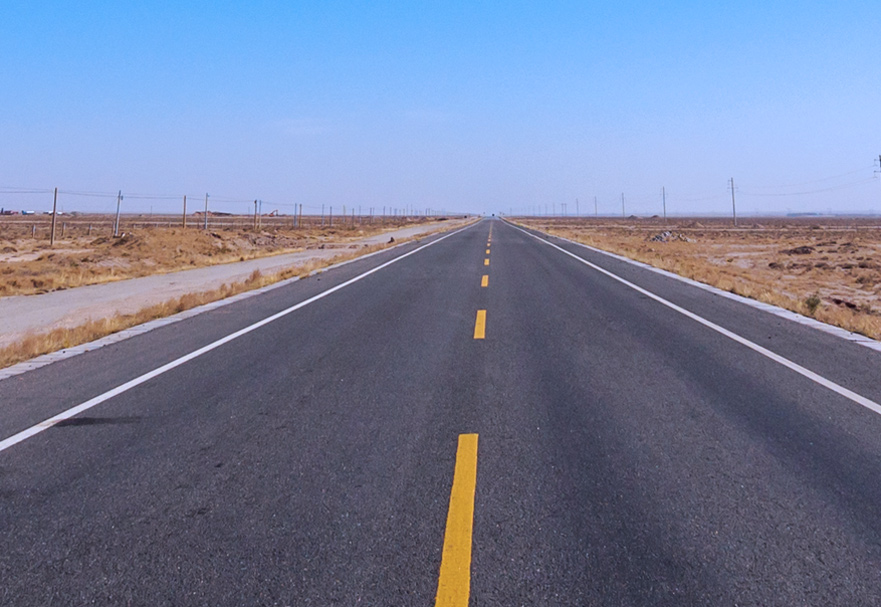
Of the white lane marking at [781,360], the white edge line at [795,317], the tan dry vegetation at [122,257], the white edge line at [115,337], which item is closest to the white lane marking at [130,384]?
the white edge line at [115,337]

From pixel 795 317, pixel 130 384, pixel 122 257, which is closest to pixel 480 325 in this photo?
pixel 130 384

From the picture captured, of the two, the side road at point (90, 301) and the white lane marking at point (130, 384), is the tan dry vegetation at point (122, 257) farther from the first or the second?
the white lane marking at point (130, 384)

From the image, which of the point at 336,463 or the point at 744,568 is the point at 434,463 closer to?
the point at 336,463

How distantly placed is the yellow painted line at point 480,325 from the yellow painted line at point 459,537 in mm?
4599

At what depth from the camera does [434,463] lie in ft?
14.1

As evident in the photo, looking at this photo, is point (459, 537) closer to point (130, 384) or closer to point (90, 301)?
point (130, 384)

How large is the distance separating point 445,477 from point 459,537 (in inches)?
31.4

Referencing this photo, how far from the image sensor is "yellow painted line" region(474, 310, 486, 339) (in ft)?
29.9

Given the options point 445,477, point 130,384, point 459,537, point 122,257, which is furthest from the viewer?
point 122,257

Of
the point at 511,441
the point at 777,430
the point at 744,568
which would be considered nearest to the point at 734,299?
the point at 777,430

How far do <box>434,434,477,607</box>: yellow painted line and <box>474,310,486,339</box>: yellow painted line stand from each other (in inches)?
181

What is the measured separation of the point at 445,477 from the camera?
13.4ft

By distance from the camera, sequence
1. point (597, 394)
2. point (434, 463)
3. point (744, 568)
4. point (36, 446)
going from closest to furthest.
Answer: point (744, 568) → point (434, 463) → point (36, 446) → point (597, 394)

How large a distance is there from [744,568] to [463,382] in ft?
12.3
